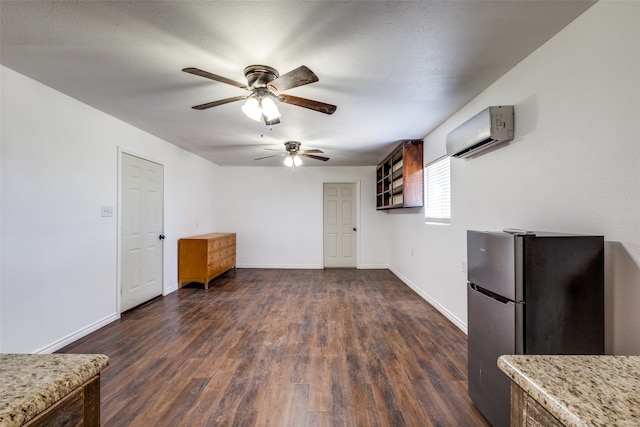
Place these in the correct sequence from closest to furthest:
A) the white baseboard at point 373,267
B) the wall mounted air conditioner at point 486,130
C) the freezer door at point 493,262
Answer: the freezer door at point 493,262 → the wall mounted air conditioner at point 486,130 → the white baseboard at point 373,267

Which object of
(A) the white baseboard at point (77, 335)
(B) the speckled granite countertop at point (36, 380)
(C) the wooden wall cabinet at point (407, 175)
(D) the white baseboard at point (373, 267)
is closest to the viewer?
(B) the speckled granite countertop at point (36, 380)

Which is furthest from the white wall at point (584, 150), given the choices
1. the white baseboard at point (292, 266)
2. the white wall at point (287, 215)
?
the white baseboard at point (292, 266)

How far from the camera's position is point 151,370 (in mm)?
2254

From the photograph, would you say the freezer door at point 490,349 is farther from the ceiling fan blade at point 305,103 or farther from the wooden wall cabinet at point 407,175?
the wooden wall cabinet at point 407,175

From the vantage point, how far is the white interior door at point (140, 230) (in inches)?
140

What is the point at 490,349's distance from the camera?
1653mm

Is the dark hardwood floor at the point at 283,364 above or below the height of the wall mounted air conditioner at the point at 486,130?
below

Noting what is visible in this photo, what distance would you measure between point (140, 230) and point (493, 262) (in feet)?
13.6

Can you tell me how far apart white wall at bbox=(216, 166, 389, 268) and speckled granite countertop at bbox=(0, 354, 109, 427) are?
18.7ft

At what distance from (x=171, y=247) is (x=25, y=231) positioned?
2302mm

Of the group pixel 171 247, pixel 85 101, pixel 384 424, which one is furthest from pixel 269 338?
pixel 85 101

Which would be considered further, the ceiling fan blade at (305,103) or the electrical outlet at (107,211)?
the electrical outlet at (107,211)

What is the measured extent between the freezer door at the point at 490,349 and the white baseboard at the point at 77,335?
348 cm

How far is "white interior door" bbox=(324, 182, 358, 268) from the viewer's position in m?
6.56
